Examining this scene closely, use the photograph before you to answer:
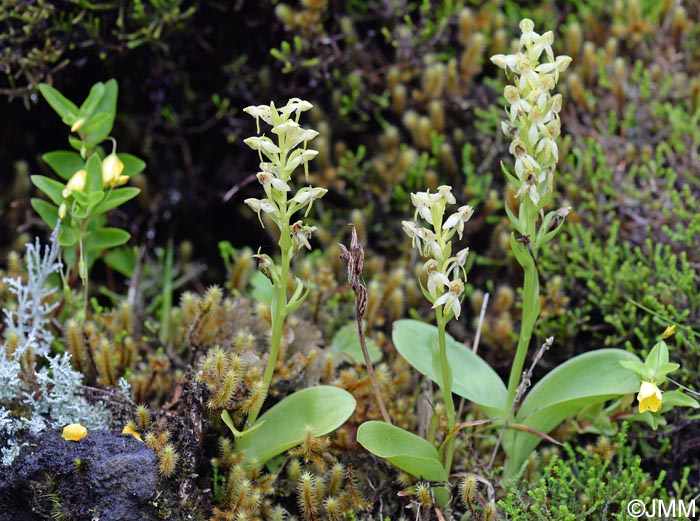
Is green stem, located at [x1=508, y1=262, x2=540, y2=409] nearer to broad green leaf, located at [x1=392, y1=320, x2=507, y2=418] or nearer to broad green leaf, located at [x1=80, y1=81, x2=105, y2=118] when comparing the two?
broad green leaf, located at [x1=392, y1=320, x2=507, y2=418]

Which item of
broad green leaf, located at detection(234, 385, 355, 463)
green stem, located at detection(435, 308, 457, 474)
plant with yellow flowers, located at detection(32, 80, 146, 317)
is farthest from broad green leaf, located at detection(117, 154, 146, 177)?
green stem, located at detection(435, 308, 457, 474)

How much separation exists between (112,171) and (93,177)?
75mm

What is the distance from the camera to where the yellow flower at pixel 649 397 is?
5.49 feet

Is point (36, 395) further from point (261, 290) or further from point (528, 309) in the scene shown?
point (528, 309)

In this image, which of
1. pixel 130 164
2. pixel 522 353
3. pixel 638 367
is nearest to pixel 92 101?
pixel 130 164

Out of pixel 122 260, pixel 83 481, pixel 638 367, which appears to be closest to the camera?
pixel 83 481

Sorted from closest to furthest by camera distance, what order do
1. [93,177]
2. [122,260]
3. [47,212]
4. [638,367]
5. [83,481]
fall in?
[83,481] < [638,367] < [93,177] < [47,212] < [122,260]

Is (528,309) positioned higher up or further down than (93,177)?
further down

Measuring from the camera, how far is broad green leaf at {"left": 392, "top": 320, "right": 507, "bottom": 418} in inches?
73.6

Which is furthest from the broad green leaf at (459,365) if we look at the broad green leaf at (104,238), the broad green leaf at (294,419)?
the broad green leaf at (104,238)

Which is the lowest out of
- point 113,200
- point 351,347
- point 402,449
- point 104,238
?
point 351,347

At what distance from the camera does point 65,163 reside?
227 centimetres

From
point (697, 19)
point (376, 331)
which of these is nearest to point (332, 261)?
point (376, 331)

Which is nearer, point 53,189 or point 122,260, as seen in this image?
point 53,189
